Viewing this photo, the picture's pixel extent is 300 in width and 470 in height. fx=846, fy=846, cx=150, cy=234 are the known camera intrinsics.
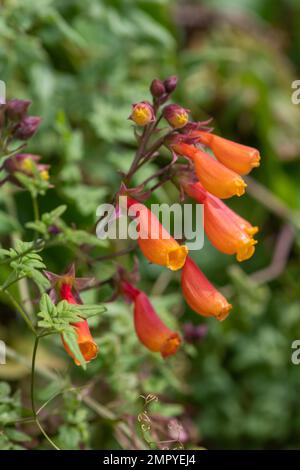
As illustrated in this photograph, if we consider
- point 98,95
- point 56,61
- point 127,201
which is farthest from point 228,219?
point 56,61

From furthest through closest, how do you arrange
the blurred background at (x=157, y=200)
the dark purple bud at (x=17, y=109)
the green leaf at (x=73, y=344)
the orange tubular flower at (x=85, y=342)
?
1. the blurred background at (x=157, y=200)
2. the dark purple bud at (x=17, y=109)
3. the orange tubular flower at (x=85, y=342)
4. the green leaf at (x=73, y=344)

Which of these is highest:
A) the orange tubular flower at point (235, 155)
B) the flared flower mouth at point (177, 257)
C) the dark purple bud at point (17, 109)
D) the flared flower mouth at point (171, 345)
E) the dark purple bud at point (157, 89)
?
the dark purple bud at point (157, 89)

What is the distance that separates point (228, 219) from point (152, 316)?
34 cm

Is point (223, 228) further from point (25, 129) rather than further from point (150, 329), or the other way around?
point (25, 129)

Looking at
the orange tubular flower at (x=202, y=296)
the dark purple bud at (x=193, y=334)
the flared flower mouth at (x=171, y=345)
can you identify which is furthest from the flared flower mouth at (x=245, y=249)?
the dark purple bud at (x=193, y=334)

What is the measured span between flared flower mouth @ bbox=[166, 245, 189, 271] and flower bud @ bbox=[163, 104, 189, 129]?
28cm

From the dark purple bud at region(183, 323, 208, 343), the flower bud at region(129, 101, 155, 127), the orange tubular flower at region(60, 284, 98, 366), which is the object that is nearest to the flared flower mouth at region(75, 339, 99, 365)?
the orange tubular flower at region(60, 284, 98, 366)

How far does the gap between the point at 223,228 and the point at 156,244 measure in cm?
18

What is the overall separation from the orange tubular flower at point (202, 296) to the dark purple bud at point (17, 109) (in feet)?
1.84

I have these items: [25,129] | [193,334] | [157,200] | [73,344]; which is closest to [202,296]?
[73,344]

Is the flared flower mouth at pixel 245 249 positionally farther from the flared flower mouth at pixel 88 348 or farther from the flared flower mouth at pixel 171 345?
the flared flower mouth at pixel 88 348

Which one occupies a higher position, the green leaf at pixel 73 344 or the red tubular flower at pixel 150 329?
the green leaf at pixel 73 344

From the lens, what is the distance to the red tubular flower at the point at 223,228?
6.59ft

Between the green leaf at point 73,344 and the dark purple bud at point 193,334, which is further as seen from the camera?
the dark purple bud at point 193,334
